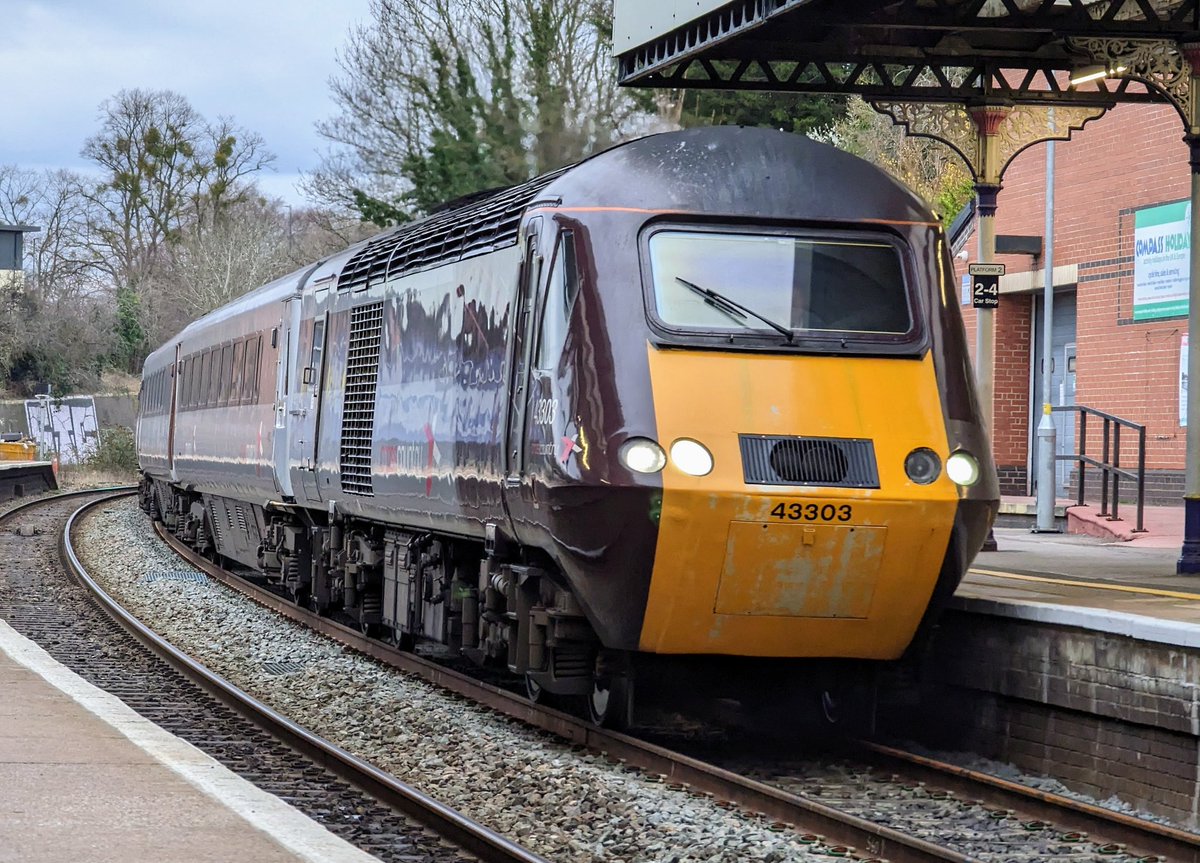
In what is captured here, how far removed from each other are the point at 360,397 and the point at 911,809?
20.5ft

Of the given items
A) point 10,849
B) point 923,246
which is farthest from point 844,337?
point 10,849

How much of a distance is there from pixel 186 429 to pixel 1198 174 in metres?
14.7

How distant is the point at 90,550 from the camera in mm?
24547

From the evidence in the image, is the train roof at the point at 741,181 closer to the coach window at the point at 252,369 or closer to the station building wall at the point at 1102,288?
the coach window at the point at 252,369

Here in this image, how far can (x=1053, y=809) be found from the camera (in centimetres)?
758

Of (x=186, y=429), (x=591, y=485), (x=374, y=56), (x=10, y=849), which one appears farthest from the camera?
(x=374, y=56)

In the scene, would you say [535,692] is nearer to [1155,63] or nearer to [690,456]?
[690,456]

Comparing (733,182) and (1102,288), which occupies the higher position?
(1102,288)

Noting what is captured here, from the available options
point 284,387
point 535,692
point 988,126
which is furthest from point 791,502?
point 284,387

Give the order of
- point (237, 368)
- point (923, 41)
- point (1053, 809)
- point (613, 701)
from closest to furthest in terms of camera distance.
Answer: point (1053, 809) → point (613, 701) → point (923, 41) → point (237, 368)

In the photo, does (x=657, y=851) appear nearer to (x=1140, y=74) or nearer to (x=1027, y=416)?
(x=1140, y=74)

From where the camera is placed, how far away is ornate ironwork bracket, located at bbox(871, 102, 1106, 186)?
49.0ft

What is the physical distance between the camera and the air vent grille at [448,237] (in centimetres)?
996

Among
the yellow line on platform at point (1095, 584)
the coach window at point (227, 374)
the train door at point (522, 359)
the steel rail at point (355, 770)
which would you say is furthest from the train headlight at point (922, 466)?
the coach window at point (227, 374)
